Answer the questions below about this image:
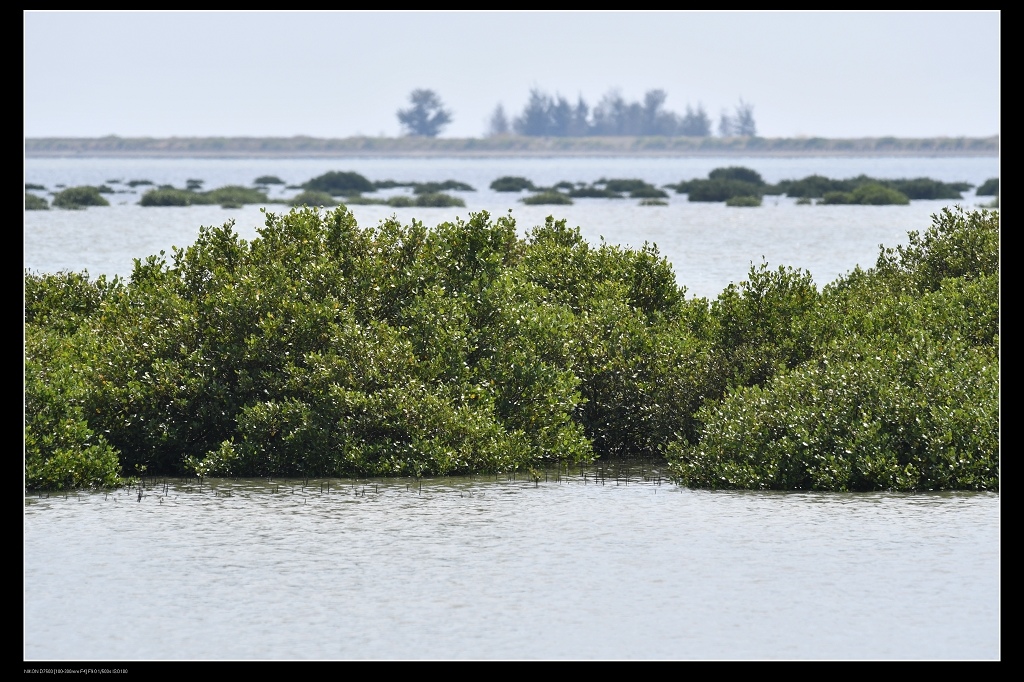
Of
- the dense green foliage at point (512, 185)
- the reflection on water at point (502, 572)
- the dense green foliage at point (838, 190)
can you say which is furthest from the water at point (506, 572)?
the dense green foliage at point (512, 185)

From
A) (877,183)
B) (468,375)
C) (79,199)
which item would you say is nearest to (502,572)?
(468,375)

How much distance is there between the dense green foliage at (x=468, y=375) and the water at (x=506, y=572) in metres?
0.68

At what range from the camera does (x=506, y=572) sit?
16031 millimetres

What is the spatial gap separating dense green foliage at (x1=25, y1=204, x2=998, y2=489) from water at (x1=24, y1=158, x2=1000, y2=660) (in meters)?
0.68

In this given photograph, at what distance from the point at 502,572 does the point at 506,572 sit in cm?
4

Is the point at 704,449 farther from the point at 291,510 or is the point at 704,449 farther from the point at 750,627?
the point at 750,627

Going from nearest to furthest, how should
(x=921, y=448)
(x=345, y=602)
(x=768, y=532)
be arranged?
1. (x=345, y=602)
2. (x=768, y=532)
3. (x=921, y=448)

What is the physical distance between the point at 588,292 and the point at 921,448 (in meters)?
8.32

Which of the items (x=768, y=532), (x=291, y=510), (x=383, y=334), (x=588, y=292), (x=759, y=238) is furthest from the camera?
(x=759, y=238)

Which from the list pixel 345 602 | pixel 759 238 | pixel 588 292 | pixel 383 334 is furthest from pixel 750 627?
pixel 759 238

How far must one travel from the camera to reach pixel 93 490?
2059 cm

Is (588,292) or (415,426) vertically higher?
(588,292)

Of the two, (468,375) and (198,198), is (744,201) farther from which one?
(468,375)

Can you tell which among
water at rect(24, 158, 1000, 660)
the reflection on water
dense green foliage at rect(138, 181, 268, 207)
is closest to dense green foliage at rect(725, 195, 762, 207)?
dense green foliage at rect(138, 181, 268, 207)
